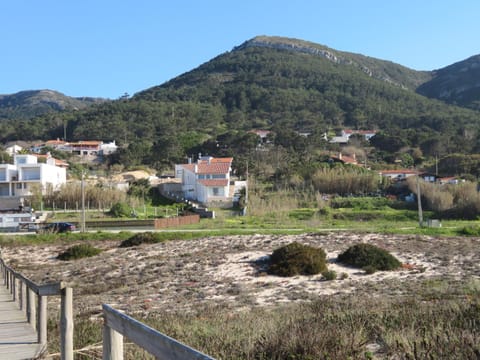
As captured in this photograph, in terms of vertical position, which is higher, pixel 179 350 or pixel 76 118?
pixel 76 118

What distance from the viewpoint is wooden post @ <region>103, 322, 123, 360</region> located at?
4.22m

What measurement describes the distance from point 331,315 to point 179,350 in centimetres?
628

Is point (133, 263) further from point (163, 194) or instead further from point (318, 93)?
point (318, 93)

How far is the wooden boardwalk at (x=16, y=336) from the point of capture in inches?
267

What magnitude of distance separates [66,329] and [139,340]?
7.95 ft

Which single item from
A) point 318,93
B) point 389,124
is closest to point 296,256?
point 389,124

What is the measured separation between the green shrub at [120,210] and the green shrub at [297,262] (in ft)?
98.6

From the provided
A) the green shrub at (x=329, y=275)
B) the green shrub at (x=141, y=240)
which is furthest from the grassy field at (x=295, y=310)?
the green shrub at (x=329, y=275)

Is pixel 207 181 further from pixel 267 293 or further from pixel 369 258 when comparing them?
pixel 267 293

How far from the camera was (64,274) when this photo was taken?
22.3m

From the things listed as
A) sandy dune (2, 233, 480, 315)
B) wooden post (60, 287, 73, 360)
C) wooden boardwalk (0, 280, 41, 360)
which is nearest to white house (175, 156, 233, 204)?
sandy dune (2, 233, 480, 315)

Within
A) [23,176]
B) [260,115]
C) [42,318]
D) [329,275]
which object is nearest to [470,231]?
[329,275]

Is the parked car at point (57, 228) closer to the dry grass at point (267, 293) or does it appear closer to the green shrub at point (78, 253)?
the dry grass at point (267, 293)

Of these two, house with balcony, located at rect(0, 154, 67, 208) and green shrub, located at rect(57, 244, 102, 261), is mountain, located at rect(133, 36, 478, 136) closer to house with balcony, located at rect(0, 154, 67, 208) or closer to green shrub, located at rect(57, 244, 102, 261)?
house with balcony, located at rect(0, 154, 67, 208)
